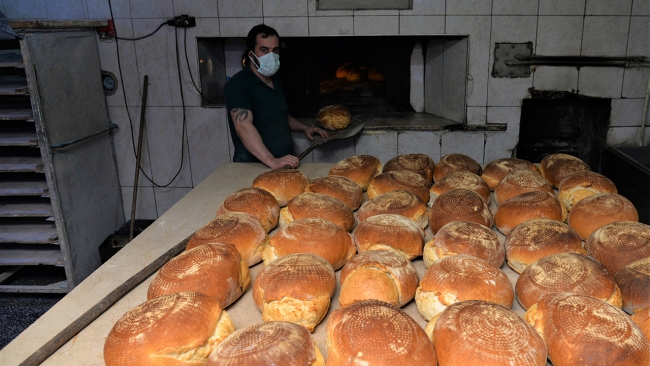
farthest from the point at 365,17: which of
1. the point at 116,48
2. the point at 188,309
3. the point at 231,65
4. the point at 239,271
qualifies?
the point at 188,309

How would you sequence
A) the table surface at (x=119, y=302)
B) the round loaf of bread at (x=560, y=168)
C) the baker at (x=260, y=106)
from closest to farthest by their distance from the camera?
1. the table surface at (x=119, y=302)
2. the round loaf of bread at (x=560, y=168)
3. the baker at (x=260, y=106)

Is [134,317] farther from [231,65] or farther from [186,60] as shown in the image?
[231,65]

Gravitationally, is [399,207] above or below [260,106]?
below

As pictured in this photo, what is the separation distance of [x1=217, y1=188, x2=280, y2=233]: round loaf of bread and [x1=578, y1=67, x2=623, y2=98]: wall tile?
2.82m

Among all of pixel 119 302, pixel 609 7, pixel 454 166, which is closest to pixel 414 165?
pixel 454 166

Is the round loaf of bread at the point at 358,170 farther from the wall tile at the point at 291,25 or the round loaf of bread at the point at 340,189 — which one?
the wall tile at the point at 291,25

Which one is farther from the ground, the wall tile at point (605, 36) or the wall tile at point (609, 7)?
the wall tile at point (609, 7)

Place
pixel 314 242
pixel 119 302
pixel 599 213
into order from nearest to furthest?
pixel 119 302, pixel 314 242, pixel 599 213

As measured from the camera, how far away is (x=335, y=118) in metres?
3.53

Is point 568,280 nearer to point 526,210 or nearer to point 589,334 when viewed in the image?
point 589,334

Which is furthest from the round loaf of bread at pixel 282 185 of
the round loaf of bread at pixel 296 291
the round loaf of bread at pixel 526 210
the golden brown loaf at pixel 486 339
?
the golden brown loaf at pixel 486 339

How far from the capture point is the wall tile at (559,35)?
341cm

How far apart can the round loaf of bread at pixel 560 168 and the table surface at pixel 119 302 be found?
0.37 m

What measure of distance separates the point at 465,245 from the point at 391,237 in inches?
9.3
